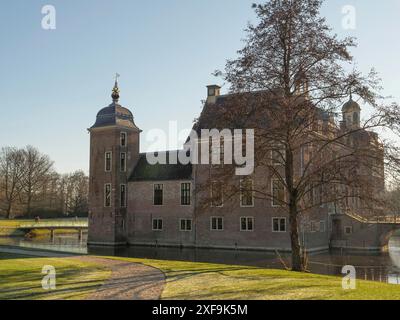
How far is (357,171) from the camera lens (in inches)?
616

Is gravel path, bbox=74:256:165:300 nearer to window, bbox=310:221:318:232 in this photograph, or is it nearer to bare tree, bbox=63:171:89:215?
window, bbox=310:221:318:232

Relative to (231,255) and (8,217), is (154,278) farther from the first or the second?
(8,217)

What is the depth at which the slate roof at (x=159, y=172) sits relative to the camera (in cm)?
3844

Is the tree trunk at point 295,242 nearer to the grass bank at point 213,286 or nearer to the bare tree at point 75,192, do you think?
the grass bank at point 213,286

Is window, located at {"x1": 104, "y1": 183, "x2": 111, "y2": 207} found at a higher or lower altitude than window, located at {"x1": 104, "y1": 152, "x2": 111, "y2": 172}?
lower

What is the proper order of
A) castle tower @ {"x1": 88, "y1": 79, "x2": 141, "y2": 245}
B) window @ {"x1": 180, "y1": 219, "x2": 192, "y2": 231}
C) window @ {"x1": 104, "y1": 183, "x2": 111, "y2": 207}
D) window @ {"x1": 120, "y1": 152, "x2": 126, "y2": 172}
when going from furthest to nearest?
window @ {"x1": 120, "y1": 152, "x2": 126, "y2": 172}, window @ {"x1": 104, "y1": 183, "x2": 111, "y2": 207}, castle tower @ {"x1": 88, "y1": 79, "x2": 141, "y2": 245}, window @ {"x1": 180, "y1": 219, "x2": 192, "y2": 231}

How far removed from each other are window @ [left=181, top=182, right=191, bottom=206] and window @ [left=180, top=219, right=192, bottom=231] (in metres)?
1.43

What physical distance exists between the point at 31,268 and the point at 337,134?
39.7 feet

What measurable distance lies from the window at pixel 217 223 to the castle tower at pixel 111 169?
925cm

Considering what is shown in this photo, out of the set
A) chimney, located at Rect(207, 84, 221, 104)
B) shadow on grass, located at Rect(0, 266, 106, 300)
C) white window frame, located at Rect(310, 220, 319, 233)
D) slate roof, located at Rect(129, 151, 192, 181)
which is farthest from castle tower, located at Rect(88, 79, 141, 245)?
shadow on grass, located at Rect(0, 266, 106, 300)

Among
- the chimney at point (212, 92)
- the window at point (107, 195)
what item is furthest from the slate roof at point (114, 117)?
the chimney at point (212, 92)

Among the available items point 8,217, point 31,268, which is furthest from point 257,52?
point 8,217

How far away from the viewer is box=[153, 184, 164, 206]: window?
129 ft

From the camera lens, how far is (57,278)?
13.2 meters
